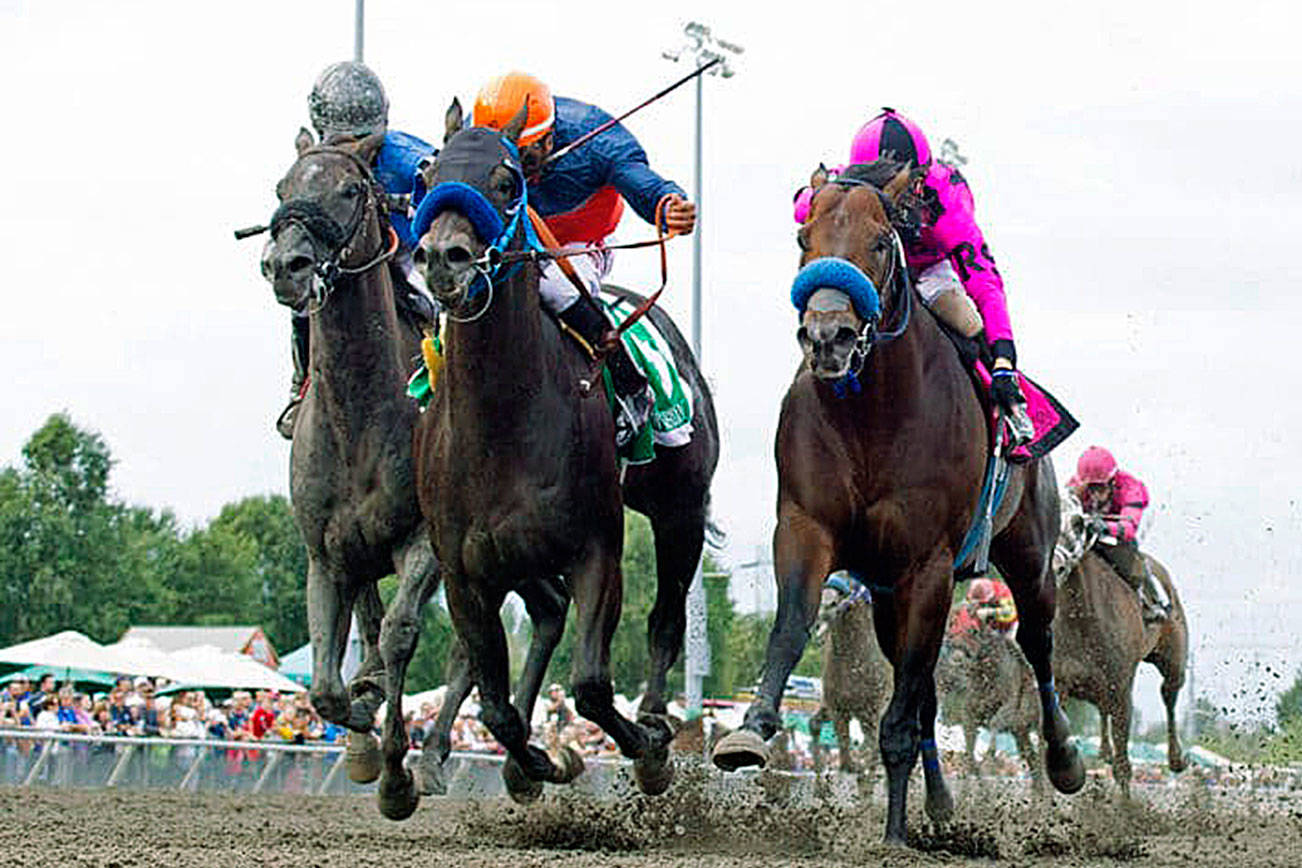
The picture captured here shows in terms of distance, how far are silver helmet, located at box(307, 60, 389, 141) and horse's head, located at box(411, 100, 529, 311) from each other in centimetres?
164

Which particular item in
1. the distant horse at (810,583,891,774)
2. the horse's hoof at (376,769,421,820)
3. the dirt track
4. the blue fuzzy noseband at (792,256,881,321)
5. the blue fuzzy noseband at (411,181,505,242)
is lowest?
the dirt track

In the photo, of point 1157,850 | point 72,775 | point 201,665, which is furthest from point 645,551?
point 1157,850

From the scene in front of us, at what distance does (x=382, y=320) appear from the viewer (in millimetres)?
9617

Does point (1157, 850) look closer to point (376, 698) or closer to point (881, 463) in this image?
point (881, 463)

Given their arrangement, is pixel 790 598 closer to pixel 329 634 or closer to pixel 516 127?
pixel 516 127

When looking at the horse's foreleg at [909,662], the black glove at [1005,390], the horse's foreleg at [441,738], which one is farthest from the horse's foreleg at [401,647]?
the black glove at [1005,390]

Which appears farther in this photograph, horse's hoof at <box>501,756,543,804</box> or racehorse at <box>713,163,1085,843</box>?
horse's hoof at <box>501,756,543,804</box>

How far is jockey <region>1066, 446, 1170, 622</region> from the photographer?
16.7 metres

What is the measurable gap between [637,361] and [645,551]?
61.9m

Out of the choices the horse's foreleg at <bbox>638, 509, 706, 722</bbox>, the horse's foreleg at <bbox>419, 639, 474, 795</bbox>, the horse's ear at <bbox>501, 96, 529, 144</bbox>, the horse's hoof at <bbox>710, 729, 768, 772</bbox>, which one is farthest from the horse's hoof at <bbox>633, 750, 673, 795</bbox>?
the horse's ear at <bbox>501, 96, 529, 144</bbox>

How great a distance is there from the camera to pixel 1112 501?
54.9 ft

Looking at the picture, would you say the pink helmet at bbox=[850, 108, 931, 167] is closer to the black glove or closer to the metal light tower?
the black glove

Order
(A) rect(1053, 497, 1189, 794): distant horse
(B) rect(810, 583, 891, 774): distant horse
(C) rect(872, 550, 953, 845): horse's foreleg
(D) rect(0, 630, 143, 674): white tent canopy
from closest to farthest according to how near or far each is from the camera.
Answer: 1. (C) rect(872, 550, 953, 845): horse's foreleg
2. (A) rect(1053, 497, 1189, 794): distant horse
3. (B) rect(810, 583, 891, 774): distant horse
4. (D) rect(0, 630, 143, 674): white tent canopy

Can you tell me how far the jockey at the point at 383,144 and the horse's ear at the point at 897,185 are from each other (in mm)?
2307
